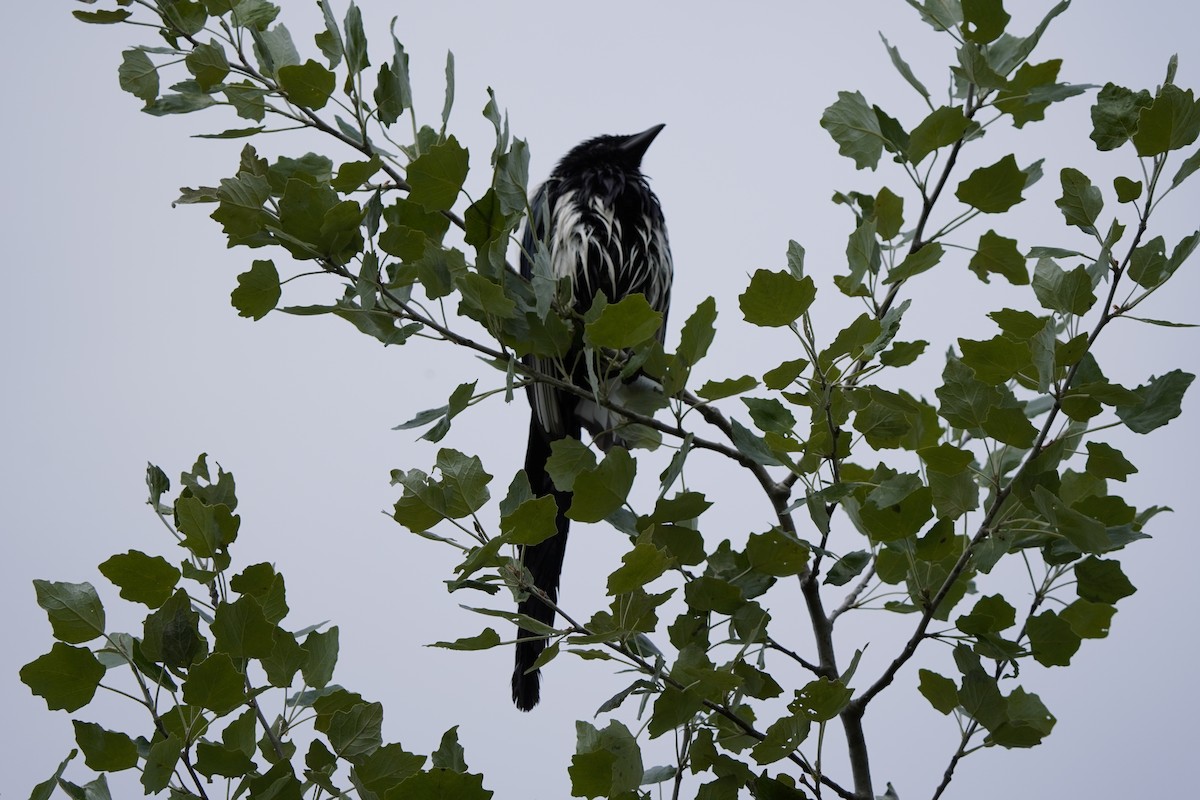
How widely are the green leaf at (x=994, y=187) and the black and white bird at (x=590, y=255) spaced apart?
1463 mm

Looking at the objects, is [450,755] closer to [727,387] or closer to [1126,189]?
[727,387]

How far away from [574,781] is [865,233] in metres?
0.80

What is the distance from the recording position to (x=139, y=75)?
164cm

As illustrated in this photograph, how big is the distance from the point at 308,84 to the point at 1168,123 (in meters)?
1.08

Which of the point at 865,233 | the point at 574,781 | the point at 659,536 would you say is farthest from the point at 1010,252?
the point at 574,781

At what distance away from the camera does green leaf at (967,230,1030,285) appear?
168cm

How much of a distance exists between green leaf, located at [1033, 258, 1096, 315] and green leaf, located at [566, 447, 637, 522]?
537 mm

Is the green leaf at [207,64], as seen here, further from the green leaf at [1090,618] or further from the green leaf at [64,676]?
the green leaf at [1090,618]

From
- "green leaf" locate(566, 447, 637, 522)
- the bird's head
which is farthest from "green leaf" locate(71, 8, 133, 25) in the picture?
the bird's head

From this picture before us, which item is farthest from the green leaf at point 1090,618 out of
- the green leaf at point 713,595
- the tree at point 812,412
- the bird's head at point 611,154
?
the bird's head at point 611,154

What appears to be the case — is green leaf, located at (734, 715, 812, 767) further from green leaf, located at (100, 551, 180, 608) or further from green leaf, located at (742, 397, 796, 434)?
green leaf, located at (100, 551, 180, 608)

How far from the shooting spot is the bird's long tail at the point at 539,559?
2.46 metres

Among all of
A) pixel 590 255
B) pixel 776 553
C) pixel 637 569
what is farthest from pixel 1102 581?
pixel 590 255

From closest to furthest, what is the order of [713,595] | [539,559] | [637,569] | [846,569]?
1. [637,569]
2. [713,595]
3. [846,569]
4. [539,559]
